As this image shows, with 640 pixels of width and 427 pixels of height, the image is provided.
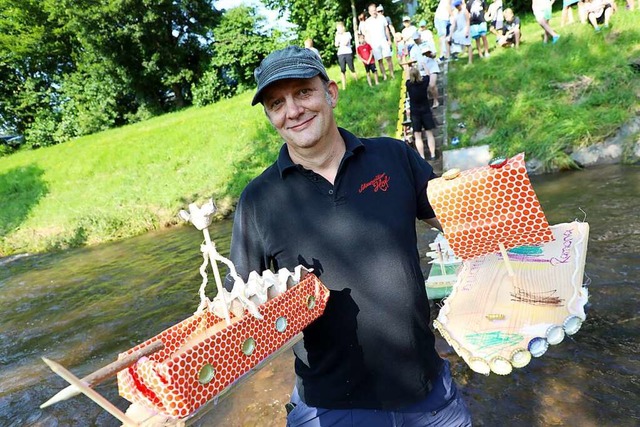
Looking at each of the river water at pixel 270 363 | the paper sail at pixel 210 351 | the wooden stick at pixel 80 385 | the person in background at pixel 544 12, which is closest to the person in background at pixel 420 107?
the river water at pixel 270 363

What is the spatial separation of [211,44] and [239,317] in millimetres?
29665

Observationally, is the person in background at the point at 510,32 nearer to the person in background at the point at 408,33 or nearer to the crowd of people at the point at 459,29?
the crowd of people at the point at 459,29

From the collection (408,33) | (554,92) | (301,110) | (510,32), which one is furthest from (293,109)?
(510,32)

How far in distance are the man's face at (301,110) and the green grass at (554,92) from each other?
320 inches

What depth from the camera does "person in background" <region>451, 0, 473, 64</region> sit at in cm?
1122

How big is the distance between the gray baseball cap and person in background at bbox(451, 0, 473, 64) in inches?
436

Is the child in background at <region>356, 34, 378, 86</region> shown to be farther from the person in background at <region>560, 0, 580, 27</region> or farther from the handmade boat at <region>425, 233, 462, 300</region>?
the handmade boat at <region>425, 233, 462, 300</region>

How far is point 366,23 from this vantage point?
490 inches

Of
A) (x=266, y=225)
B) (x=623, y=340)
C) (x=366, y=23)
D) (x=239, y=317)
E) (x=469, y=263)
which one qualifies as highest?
(x=366, y=23)

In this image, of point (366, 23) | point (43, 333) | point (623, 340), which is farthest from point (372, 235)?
point (366, 23)

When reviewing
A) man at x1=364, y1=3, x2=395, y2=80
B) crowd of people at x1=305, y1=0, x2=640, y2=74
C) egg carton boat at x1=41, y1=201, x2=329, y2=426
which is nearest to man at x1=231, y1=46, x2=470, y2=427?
egg carton boat at x1=41, y1=201, x2=329, y2=426

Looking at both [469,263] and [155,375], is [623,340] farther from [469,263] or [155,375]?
[155,375]

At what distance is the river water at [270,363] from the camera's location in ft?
10.8

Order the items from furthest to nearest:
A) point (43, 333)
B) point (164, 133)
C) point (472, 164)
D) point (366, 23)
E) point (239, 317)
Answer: point (164, 133), point (366, 23), point (472, 164), point (43, 333), point (239, 317)
